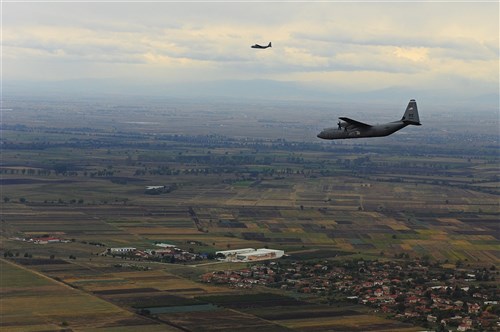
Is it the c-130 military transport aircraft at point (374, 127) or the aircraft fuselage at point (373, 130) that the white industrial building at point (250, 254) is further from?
the aircraft fuselage at point (373, 130)

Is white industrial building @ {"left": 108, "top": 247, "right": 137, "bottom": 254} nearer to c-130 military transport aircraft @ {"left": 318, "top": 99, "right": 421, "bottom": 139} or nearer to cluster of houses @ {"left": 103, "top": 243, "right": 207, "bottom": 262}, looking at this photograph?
cluster of houses @ {"left": 103, "top": 243, "right": 207, "bottom": 262}

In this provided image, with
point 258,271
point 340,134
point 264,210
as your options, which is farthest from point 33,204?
point 340,134

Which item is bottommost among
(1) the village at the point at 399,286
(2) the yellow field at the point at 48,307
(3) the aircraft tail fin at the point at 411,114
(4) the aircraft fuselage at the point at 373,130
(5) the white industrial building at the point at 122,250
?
(1) the village at the point at 399,286

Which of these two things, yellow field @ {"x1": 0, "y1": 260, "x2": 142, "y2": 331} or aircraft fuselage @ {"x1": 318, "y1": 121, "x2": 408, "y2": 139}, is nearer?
aircraft fuselage @ {"x1": 318, "y1": 121, "x2": 408, "y2": 139}

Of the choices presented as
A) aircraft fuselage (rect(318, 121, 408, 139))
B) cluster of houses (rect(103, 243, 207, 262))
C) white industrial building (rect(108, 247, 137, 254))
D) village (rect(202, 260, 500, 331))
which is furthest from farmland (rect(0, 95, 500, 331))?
aircraft fuselage (rect(318, 121, 408, 139))

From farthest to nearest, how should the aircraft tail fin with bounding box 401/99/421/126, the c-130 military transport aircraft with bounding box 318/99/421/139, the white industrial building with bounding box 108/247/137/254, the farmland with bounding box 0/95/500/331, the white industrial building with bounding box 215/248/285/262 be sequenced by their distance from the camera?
1. the white industrial building with bounding box 108/247/137/254
2. the white industrial building with bounding box 215/248/285/262
3. the farmland with bounding box 0/95/500/331
4. the aircraft tail fin with bounding box 401/99/421/126
5. the c-130 military transport aircraft with bounding box 318/99/421/139

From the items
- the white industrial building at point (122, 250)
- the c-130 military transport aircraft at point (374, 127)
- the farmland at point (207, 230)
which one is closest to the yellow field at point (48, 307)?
the farmland at point (207, 230)

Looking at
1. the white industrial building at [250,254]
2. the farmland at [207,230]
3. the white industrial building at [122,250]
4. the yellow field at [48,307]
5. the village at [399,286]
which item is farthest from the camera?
the white industrial building at [122,250]
